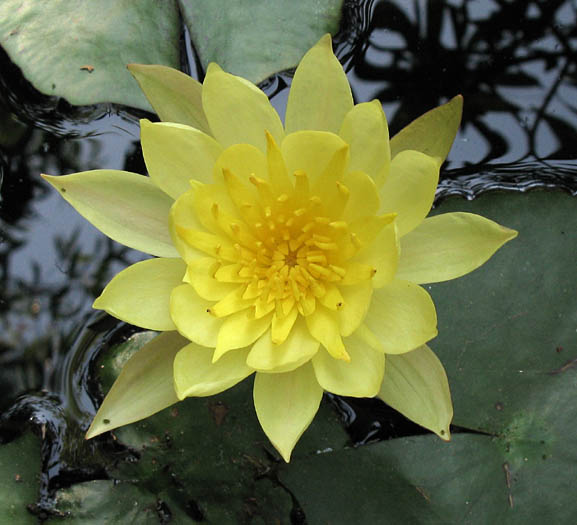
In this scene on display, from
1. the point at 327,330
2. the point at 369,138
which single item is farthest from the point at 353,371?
the point at 369,138

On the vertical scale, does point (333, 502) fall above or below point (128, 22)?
below

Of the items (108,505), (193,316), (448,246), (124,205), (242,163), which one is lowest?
(108,505)

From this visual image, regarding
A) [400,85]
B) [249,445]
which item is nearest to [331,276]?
[249,445]

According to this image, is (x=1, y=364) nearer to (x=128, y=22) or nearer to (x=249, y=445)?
(x=249, y=445)

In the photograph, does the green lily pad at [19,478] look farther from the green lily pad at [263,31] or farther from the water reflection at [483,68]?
the water reflection at [483,68]

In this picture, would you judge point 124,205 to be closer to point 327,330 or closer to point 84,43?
point 327,330
